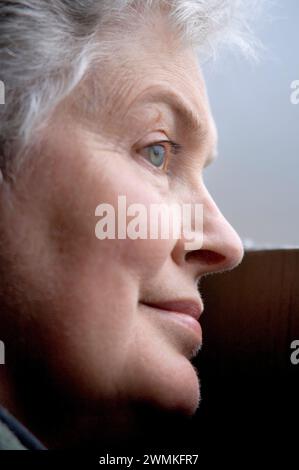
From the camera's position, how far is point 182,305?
655 millimetres

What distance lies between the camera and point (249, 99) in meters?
1.21

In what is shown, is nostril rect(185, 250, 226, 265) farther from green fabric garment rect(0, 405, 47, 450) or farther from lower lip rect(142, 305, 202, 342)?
green fabric garment rect(0, 405, 47, 450)

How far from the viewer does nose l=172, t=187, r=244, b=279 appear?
0.67m

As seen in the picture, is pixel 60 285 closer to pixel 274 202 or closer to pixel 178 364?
pixel 178 364

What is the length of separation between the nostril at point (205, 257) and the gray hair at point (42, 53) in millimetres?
219

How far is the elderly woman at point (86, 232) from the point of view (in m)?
0.59

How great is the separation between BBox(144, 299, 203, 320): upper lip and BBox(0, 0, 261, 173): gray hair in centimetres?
21

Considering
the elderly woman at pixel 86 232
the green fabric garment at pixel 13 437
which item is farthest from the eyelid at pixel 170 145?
the green fabric garment at pixel 13 437

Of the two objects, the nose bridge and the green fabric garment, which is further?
the nose bridge

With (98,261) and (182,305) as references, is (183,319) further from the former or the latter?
(98,261)

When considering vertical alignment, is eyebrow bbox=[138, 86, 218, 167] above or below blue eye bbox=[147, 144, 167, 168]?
above

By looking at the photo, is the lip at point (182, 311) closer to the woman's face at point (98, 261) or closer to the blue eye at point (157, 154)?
the woman's face at point (98, 261)

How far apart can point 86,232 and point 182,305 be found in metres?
0.14

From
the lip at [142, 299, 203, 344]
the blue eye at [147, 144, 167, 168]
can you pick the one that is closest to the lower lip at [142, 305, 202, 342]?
the lip at [142, 299, 203, 344]
